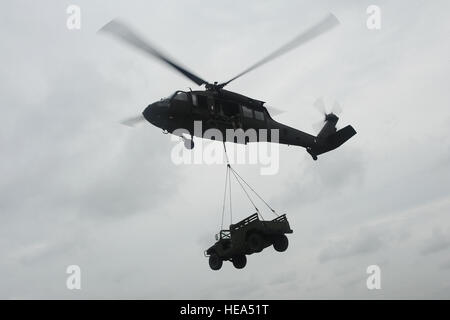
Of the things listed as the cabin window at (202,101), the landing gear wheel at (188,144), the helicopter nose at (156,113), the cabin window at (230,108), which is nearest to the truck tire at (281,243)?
the landing gear wheel at (188,144)

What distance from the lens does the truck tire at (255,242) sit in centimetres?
2031

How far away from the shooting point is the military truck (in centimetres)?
2047

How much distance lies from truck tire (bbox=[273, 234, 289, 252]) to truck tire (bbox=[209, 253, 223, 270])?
2.84 meters

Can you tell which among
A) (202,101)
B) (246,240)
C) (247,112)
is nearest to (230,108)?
(247,112)

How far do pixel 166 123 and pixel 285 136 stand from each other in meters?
7.96

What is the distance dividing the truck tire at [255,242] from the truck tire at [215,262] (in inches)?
83.5

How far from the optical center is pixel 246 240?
67.2 ft

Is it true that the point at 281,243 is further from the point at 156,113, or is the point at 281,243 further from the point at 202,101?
the point at 156,113

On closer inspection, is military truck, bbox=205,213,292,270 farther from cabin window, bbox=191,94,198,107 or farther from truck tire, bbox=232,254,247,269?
cabin window, bbox=191,94,198,107

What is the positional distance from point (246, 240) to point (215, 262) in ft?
7.54

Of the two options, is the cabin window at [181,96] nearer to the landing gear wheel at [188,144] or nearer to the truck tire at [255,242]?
the landing gear wheel at [188,144]

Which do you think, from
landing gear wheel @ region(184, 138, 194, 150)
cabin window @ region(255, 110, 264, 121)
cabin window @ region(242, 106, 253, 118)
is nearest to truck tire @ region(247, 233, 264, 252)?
landing gear wheel @ region(184, 138, 194, 150)
